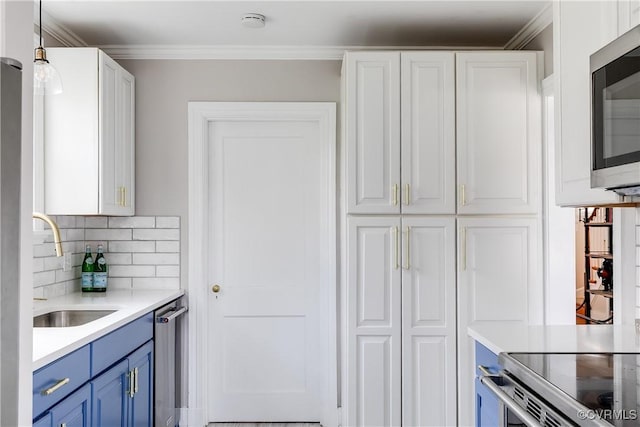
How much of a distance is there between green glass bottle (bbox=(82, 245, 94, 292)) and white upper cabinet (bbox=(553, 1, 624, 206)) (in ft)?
8.60

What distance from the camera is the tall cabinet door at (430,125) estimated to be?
118 inches

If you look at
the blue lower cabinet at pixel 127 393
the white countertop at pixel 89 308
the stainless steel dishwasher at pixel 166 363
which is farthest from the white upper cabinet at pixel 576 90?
the stainless steel dishwasher at pixel 166 363

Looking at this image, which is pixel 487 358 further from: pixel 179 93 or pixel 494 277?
pixel 179 93

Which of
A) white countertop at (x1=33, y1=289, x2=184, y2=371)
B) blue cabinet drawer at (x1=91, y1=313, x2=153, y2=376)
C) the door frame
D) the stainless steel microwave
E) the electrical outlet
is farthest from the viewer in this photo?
A: the door frame

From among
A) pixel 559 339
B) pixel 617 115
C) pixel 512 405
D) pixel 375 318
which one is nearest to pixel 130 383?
pixel 375 318

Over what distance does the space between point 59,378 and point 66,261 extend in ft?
5.16

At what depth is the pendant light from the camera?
1.95 m

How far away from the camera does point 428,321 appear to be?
2.99m

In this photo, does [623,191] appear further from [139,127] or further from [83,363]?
[139,127]

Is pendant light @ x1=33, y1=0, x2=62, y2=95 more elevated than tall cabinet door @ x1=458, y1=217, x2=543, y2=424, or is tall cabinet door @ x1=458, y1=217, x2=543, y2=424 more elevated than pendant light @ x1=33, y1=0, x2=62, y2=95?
pendant light @ x1=33, y1=0, x2=62, y2=95

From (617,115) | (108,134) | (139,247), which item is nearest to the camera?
(617,115)

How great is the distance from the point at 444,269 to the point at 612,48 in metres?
1.57

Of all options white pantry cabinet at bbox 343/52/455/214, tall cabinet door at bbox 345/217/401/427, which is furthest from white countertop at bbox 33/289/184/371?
white pantry cabinet at bbox 343/52/455/214

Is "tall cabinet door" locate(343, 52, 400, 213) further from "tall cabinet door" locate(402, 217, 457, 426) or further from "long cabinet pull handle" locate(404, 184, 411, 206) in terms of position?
"tall cabinet door" locate(402, 217, 457, 426)
